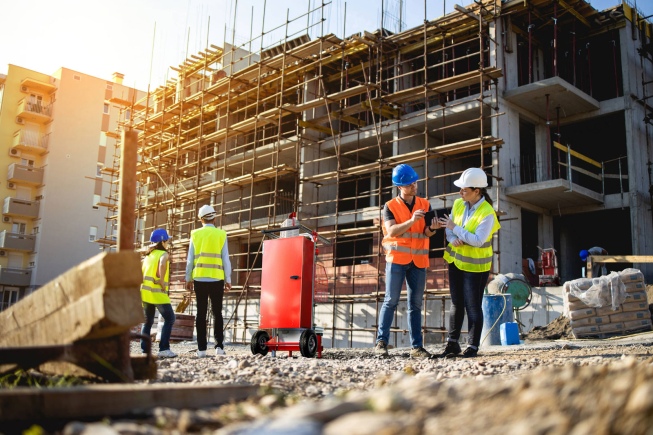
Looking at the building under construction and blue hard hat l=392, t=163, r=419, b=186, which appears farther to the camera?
the building under construction

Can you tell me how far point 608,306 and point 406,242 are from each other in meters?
5.41

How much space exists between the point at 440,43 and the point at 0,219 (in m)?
35.7

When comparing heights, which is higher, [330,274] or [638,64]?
[638,64]

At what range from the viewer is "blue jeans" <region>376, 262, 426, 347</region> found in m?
6.95

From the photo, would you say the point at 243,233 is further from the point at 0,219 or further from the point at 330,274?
the point at 0,219

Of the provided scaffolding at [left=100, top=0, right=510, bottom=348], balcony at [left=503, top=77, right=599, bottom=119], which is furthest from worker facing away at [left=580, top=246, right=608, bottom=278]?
balcony at [left=503, top=77, right=599, bottom=119]

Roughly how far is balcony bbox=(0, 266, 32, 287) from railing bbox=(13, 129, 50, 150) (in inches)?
350

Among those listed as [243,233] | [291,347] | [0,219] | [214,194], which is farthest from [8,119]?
[291,347]

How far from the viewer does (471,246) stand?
656cm

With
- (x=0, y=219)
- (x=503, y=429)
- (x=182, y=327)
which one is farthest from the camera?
(x=0, y=219)

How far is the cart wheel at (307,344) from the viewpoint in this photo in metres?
8.16

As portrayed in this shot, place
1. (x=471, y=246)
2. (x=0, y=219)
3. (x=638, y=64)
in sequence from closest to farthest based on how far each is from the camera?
(x=471, y=246) < (x=638, y=64) < (x=0, y=219)

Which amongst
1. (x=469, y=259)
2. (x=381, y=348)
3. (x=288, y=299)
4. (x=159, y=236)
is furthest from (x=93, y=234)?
(x=469, y=259)

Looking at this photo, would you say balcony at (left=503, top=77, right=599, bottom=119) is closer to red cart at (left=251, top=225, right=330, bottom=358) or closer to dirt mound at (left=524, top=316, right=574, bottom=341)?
dirt mound at (left=524, top=316, right=574, bottom=341)
